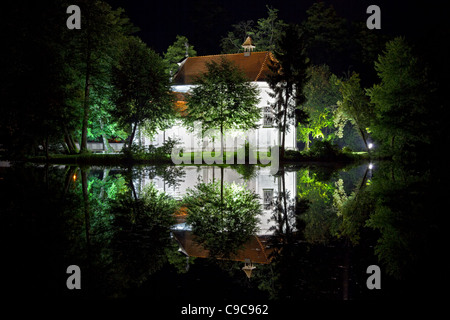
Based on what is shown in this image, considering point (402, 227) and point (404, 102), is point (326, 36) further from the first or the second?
point (402, 227)

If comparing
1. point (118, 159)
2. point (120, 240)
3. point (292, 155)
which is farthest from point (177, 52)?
point (120, 240)

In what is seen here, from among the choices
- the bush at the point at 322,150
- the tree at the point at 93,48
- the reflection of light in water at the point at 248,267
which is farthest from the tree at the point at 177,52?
the reflection of light in water at the point at 248,267

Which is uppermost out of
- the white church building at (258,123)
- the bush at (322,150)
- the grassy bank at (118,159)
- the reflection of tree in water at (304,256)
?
the white church building at (258,123)

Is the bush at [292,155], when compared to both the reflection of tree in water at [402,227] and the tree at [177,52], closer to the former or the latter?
the reflection of tree in water at [402,227]

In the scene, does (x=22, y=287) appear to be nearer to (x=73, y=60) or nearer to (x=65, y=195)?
(x=65, y=195)

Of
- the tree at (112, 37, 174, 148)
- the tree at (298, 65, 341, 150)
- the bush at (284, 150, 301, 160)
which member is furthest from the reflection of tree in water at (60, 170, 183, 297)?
the tree at (298, 65, 341, 150)

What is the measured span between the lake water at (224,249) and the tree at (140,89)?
82.7ft

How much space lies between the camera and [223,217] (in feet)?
34.8

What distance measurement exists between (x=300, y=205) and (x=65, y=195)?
24.3 feet

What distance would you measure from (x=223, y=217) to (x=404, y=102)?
92.5 feet

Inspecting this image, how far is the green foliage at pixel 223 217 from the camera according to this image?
8141 mm

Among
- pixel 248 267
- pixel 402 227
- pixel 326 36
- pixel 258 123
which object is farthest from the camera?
pixel 326 36

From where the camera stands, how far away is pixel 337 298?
5.16 metres
